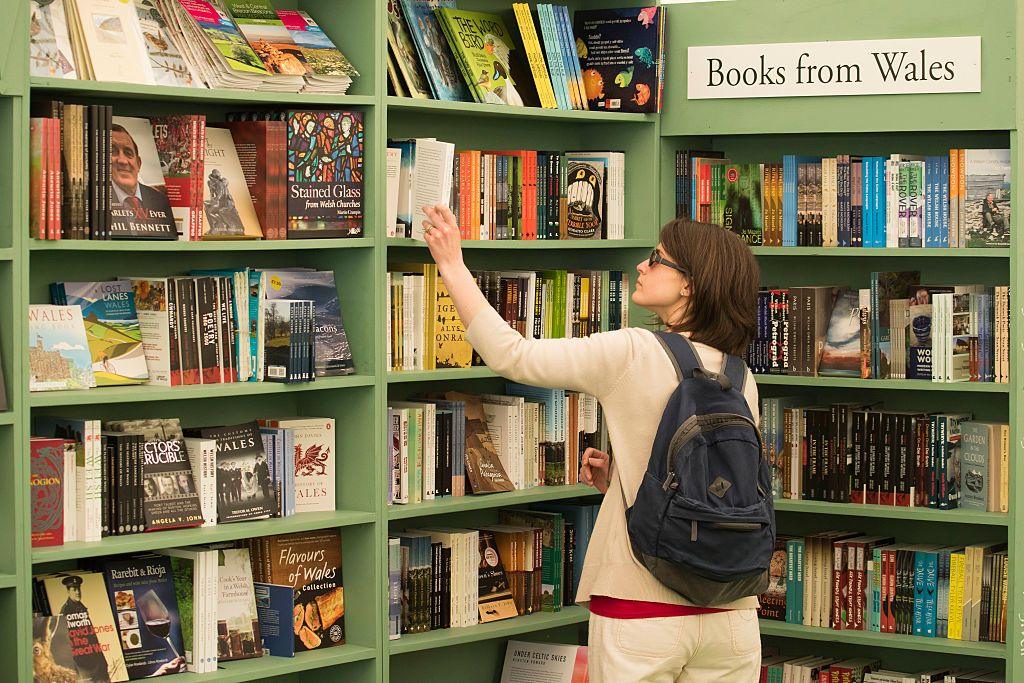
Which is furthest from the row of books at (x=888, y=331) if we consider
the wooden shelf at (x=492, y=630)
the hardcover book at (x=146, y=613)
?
the hardcover book at (x=146, y=613)

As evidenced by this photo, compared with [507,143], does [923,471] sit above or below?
below

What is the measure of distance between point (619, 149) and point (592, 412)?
77 centimetres

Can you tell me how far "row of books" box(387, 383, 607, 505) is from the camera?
3.70m

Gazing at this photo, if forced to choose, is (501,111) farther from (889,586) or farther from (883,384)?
(889,586)

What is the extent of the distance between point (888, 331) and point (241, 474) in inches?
68.9

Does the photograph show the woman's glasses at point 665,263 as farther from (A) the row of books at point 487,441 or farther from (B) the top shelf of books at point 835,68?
(B) the top shelf of books at point 835,68

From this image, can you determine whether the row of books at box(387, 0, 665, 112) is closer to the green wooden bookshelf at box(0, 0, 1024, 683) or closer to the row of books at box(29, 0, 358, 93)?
the green wooden bookshelf at box(0, 0, 1024, 683)

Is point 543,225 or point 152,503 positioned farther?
point 543,225

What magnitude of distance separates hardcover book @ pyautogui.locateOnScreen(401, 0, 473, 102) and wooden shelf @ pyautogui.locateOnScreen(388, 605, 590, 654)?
1.40 metres

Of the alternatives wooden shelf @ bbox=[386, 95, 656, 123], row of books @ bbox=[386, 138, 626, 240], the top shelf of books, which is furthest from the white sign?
row of books @ bbox=[386, 138, 626, 240]

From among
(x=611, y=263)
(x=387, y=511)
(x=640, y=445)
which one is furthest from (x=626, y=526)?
(x=611, y=263)

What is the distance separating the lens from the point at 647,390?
271cm

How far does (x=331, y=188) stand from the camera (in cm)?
350

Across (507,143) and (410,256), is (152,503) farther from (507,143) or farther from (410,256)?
(507,143)
